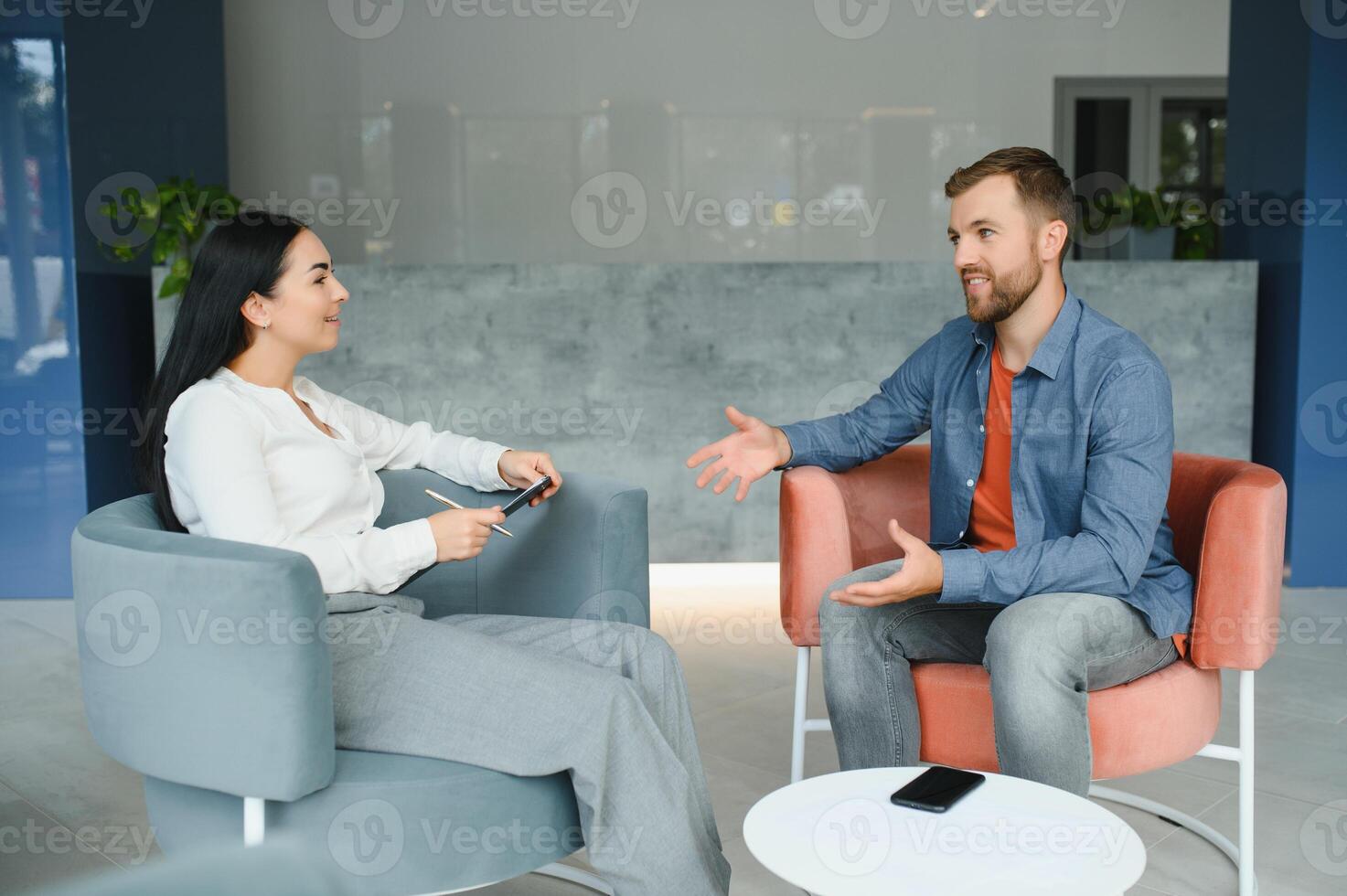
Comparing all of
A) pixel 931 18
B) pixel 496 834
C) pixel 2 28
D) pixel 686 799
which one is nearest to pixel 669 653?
pixel 686 799

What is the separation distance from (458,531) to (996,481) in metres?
1.01

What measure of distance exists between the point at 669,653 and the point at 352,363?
2894mm

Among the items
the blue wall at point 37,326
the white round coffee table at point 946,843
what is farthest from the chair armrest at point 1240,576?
the blue wall at point 37,326

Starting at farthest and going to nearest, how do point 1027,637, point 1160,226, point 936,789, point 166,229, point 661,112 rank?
point 661,112, point 1160,226, point 166,229, point 1027,637, point 936,789

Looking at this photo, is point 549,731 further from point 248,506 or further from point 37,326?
point 37,326

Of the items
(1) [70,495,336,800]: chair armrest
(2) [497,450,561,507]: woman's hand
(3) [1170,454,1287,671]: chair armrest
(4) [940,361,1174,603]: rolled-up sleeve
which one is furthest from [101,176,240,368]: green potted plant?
(3) [1170,454,1287,671]: chair armrest

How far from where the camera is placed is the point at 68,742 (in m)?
2.91

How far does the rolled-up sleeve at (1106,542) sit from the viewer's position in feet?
6.36

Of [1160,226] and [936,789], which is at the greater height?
[1160,226]

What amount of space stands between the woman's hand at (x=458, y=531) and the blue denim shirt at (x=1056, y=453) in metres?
0.72

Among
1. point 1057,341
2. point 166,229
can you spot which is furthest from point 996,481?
point 166,229

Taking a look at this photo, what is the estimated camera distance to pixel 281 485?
1.85m

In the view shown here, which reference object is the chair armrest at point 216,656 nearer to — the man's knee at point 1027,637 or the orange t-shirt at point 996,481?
the man's knee at point 1027,637

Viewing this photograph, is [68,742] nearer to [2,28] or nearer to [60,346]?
[60,346]
